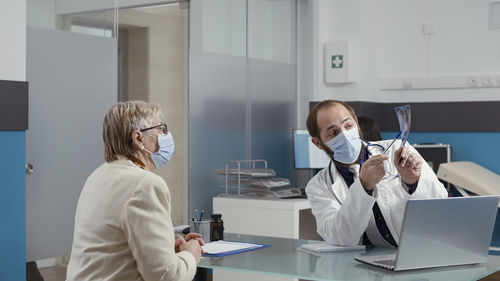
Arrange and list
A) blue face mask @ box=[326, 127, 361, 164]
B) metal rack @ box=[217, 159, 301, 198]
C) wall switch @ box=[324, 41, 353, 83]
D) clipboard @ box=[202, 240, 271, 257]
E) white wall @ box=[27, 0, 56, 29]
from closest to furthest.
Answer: clipboard @ box=[202, 240, 271, 257] < blue face mask @ box=[326, 127, 361, 164] < white wall @ box=[27, 0, 56, 29] < metal rack @ box=[217, 159, 301, 198] < wall switch @ box=[324, 41, 353, 83]

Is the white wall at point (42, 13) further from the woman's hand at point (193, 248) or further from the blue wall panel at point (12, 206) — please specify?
the woman's hand at point (193, 248)

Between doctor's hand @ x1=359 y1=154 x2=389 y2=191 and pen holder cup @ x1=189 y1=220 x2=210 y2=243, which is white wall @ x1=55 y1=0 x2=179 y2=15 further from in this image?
doctor's hand @ x1=359 y1=154 x2=389 y2=191

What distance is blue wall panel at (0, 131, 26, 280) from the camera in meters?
3.47

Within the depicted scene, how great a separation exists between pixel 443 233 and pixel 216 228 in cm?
90

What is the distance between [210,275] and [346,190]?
276 cm

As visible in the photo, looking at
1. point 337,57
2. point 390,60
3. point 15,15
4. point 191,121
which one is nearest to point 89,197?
point 15,15

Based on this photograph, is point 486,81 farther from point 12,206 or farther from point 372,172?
point 12,206

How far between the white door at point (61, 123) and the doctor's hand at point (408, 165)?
7.38 ft

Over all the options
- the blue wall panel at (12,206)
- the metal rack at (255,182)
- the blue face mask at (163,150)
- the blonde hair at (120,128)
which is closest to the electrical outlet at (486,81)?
the metal rack at (255,182)

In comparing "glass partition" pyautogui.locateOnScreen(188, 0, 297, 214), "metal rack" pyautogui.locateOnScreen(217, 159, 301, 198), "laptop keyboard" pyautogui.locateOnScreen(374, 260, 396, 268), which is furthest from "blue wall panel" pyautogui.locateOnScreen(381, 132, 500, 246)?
"laptop keyboard" pyautogui.locateOnScreen(374, 260, 396, 268)

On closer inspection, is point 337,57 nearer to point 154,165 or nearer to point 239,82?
point 239,82

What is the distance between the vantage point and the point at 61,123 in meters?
3.97

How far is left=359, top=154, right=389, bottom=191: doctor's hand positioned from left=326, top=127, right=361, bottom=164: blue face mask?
0.20 m

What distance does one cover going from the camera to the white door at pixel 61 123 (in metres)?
3.81
